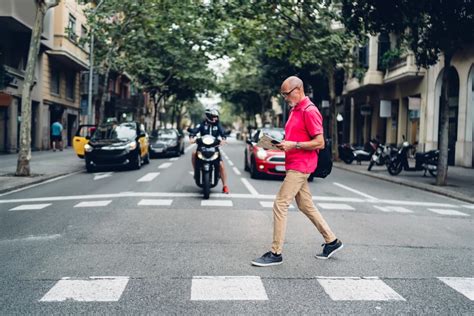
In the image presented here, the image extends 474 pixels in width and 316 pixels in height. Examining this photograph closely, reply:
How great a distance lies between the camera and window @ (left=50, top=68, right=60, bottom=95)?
33375 mm

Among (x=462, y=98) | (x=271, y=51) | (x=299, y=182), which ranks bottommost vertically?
(x=299, y=182)

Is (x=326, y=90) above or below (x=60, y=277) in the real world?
above

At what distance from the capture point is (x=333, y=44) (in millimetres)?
23516

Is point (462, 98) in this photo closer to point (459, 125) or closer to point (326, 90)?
point (459, 125)

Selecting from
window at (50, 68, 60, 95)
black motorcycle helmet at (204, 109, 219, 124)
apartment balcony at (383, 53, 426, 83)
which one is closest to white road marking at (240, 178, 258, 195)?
black motorcycle helmet at (204, 109, 219, 124)

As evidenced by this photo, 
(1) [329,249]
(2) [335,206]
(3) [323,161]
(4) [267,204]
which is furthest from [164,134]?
(1) [329,249]

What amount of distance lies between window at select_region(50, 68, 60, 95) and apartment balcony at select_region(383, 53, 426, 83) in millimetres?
19819

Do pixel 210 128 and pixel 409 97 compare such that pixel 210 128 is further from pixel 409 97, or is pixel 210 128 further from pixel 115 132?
pixel 409 97

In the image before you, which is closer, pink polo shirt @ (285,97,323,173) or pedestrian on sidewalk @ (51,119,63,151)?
pink polo shirt @ (285,97,323,173)

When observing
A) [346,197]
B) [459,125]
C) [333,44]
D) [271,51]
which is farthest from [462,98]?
[346,197]

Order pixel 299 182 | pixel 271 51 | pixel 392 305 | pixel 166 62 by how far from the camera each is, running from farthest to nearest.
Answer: pixel 166 62 < pixel 271 51 < pixel 299 182 < pixel 392 305

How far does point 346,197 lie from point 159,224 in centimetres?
553

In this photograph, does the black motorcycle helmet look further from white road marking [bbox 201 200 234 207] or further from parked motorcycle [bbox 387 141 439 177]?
parked motorcycle [bbox 387 141 439 177]

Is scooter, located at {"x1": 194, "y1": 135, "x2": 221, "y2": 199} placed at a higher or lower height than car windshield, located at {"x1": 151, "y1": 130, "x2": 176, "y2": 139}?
lower
